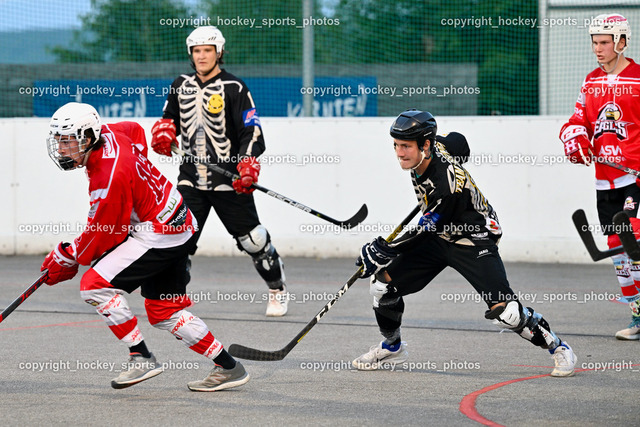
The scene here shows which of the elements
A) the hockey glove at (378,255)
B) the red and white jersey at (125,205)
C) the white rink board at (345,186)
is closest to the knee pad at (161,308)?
the red and white jersey at (125,205)

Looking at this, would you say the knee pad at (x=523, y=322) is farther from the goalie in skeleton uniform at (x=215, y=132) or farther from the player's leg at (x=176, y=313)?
the goalie in skeleton uniform at (x=215, y=132)

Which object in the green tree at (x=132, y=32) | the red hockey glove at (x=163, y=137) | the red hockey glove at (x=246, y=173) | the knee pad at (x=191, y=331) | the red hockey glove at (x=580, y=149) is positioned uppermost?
the green tree at (x=132, y=32)

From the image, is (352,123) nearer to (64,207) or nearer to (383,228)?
(383,228)

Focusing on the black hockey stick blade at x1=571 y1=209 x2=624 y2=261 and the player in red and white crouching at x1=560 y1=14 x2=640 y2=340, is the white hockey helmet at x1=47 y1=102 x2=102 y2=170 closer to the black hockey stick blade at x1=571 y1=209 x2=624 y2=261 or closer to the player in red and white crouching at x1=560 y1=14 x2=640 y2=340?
the black hockey stick blade at x1=571 y1=209 x2=624 y2=261

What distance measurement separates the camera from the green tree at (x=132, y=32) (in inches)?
520

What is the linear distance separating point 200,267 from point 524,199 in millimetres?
3333

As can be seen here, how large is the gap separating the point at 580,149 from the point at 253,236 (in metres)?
2.36

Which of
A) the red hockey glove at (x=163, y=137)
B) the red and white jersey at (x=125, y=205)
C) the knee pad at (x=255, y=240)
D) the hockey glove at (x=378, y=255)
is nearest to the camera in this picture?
the red and white jersey at (x=125, y=205)

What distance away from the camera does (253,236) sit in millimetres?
7055

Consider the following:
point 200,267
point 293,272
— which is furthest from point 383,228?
point 200,267

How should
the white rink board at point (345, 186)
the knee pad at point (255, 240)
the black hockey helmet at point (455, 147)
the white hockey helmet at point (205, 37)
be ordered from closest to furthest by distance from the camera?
the black hockey helmet at point (455, 147), the white hockey helmet at point (205, 37), the knee pad at point (255, 240), the white rink board at point (345, 186)

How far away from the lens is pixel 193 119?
7.02m

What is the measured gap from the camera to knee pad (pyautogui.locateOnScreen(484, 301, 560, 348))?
4906mm

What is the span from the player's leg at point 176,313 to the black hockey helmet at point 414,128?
3.97 ft
